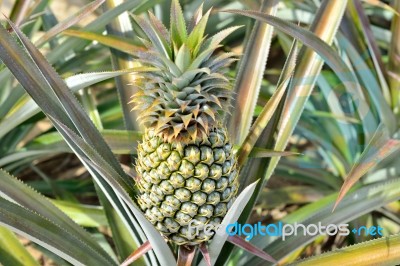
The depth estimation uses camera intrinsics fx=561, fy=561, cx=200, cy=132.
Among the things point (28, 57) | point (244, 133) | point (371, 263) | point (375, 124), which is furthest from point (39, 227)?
point (375, 124)

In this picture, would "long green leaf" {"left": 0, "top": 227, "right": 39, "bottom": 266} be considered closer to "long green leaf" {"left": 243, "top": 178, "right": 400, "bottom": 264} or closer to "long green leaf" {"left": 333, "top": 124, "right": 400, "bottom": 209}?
"long green leaf" {"left": 243, "top": 178, "right": 400, "bottom": 264}

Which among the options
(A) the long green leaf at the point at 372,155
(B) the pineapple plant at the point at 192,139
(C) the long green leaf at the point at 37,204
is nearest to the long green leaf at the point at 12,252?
(B) the pineapple plant at the point at 192,139

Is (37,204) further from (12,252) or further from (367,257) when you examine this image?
(367,257)

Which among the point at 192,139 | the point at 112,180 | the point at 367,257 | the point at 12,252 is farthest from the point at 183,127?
the point at 12,252

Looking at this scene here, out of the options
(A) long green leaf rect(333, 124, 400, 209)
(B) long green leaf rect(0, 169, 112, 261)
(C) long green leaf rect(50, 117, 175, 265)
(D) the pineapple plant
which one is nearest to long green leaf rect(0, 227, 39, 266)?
(D) the pineapple plant

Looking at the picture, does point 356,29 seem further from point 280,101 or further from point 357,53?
point 280,101

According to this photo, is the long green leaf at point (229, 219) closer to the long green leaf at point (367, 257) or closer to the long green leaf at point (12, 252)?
the long green leaf at point (367, 257)

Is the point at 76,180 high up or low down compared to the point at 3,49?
up

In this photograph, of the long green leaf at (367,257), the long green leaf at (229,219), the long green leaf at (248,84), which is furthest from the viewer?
the long green leaf at (248,84)
